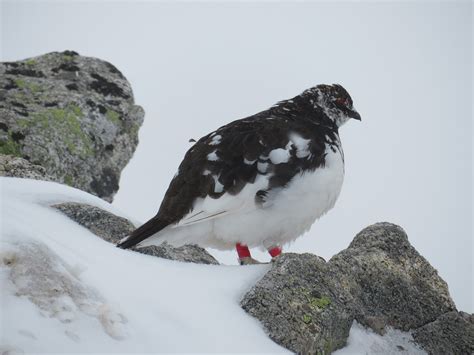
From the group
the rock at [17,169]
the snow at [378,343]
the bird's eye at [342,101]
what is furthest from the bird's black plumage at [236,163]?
the rock at [17,169]

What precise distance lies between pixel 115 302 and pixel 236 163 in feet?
8.73

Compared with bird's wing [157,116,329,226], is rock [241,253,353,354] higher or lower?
lower

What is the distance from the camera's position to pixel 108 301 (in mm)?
3791

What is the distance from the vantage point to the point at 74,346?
11.0ft

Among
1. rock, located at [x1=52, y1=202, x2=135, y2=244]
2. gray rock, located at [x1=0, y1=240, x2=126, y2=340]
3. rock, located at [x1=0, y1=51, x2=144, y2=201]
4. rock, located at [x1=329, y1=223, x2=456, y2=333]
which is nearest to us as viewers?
gray rock, located at [x1=0, y1=240, x2=126, y2=340]

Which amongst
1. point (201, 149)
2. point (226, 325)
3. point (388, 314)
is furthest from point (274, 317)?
point (201, 149)

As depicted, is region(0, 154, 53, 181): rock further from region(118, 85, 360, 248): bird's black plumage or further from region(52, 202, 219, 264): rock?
region(118, 85, 360, 248): bird's black plumage

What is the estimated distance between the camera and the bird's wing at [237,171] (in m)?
6.06

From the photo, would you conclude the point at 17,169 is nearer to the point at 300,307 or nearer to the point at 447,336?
the point at 300,307

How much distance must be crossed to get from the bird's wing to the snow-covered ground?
40.0 inches

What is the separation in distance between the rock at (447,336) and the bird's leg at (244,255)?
182cm

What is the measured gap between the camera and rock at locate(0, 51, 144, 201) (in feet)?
29.7

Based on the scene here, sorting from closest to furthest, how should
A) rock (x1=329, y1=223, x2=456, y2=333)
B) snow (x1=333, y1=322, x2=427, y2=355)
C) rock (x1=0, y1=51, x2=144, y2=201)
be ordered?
1. snow (x1=333, y1=322, x2=427, y2=355)
2. rock (x1=329, y1=223, x2=456, y2=333)
3. rock (x1=0, y1=51, x2=144, y2=201)

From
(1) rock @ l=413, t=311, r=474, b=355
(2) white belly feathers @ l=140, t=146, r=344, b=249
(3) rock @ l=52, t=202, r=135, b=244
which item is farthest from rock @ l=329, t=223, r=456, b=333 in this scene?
(3) rock @ l=52, t=202, r=135, b=244
